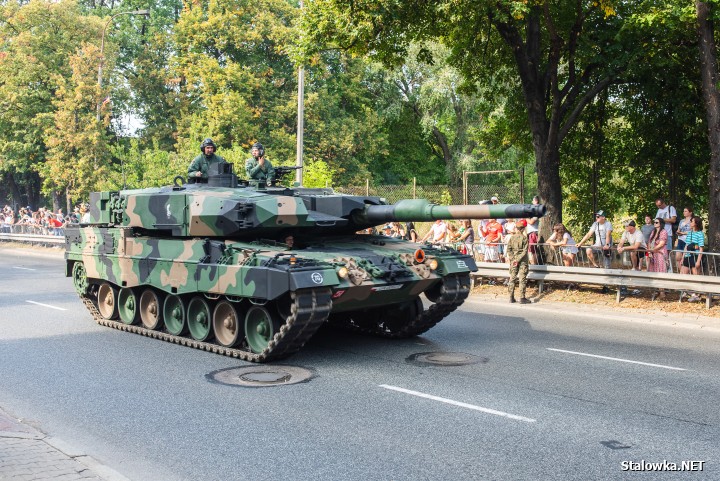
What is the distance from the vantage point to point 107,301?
14047 millimetres

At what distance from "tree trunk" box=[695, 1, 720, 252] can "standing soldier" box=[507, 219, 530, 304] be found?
12.1 feet

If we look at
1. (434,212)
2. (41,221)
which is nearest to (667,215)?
(434,212)

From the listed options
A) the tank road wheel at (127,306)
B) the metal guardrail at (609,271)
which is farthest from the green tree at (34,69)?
the tank road wheel at (127,306)

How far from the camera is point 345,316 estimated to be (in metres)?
12.6

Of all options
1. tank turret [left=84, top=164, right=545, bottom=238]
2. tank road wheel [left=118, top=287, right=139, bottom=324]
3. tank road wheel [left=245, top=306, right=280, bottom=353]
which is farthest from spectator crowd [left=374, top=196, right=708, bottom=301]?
tank road wheel [left=118, top=287, right=139, bottom=324]

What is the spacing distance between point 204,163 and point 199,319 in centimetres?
276

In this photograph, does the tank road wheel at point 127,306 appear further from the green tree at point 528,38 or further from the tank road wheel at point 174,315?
the green tree at point 528,38

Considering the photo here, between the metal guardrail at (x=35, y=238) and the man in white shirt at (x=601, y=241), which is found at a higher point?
the man in white shirt at (x=601, y=241)

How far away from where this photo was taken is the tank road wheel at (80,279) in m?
14.4

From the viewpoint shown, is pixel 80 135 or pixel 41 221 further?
pixel 41 221

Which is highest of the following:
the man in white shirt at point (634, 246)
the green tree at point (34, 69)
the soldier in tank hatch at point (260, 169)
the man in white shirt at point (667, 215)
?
the green tree at point (34, 69)

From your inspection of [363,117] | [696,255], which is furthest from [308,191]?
[363,117]

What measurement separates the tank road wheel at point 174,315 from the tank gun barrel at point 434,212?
3.02m

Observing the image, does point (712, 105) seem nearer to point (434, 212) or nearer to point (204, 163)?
point (434, 212)
